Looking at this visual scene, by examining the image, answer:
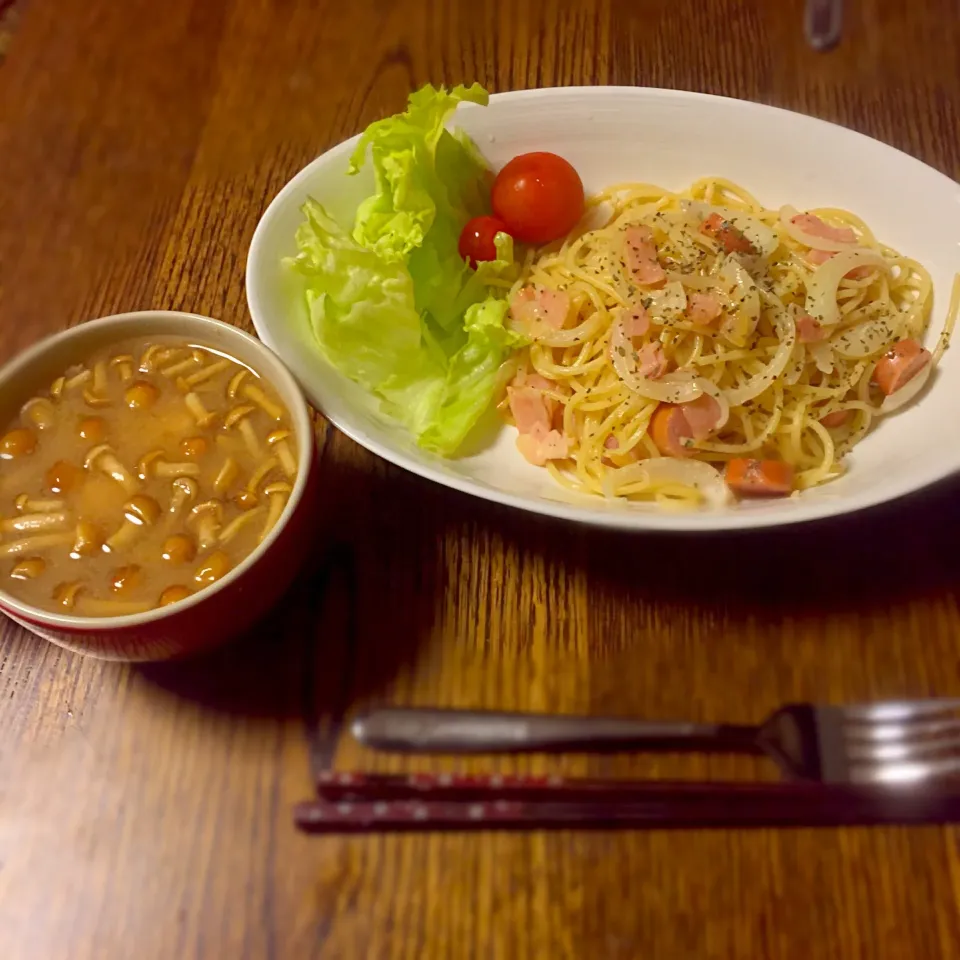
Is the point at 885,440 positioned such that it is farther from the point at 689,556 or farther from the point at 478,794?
the point at 478,794

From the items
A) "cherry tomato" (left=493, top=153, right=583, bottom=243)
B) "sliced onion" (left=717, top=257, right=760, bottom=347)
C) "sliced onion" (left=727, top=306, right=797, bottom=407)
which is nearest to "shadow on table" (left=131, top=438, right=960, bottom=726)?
"sliced onion" (left=727, top=306, right=797, bottom=407)

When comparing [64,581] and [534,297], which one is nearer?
[64,581]

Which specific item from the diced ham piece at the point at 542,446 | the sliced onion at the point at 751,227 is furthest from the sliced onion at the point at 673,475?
the sliced onion at the point at 751,227

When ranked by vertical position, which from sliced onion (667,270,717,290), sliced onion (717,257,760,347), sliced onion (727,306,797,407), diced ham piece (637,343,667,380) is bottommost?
sliced onion (727,306,797,407)

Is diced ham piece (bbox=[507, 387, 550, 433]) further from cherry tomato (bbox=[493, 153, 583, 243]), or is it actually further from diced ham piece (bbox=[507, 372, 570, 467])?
cherry tomato (bbox=[493, 153, 583, 243])

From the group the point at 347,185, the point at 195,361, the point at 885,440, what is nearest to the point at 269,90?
the point at 347,185

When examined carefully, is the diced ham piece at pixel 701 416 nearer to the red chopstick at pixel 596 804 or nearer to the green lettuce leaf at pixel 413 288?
the green lettuce leaf at pixel 413 288

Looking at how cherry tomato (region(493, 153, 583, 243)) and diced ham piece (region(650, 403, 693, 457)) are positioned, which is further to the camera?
cherry tomato (region(493, 153, 583, 243))

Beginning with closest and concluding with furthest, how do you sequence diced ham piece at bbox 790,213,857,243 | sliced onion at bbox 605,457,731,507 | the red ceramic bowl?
the red ceramic bowl
sliced onion at bbox 605,457,731,507
diced ham piece at bbox 790,213,857,243
